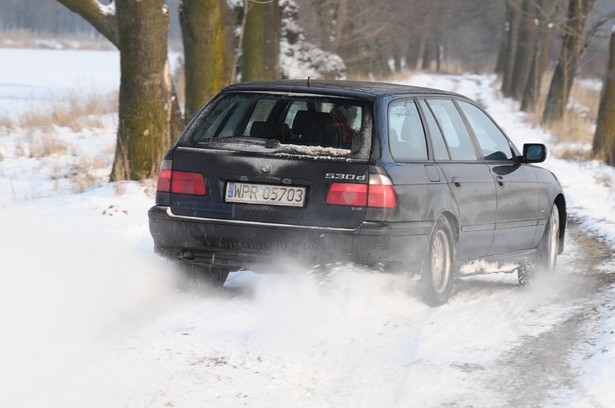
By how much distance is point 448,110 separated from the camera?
8.21m

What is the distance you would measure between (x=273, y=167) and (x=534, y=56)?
3214 centimetres

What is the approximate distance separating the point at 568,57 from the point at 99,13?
1893cm

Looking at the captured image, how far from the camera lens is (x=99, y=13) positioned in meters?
14.2

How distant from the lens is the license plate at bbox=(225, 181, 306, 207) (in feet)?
22.4

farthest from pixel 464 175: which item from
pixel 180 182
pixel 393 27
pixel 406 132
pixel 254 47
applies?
pixel 393 27

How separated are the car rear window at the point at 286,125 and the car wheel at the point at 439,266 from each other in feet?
2.97

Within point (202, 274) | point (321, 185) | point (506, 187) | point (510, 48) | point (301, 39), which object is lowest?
point (202, 274)

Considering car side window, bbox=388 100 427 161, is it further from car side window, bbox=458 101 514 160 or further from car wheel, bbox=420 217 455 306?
car side window, bbox=458 101 514 160

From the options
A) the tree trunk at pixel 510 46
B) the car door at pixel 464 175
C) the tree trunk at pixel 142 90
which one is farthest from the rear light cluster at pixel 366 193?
the tree trunk at pixel 510 46

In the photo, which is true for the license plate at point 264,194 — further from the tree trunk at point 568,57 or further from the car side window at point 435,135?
the tree trunk at point 568,57

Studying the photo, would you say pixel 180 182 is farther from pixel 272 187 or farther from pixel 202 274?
pixel 202 274

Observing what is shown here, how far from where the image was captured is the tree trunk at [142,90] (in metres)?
13.0

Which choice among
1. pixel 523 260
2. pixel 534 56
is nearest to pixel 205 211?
pixel 523 260

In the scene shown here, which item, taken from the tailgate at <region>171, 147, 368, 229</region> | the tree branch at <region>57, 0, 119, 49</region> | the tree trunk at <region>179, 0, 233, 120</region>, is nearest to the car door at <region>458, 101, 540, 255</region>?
the tailgate at <region>171, 147, 368, 229</region>
